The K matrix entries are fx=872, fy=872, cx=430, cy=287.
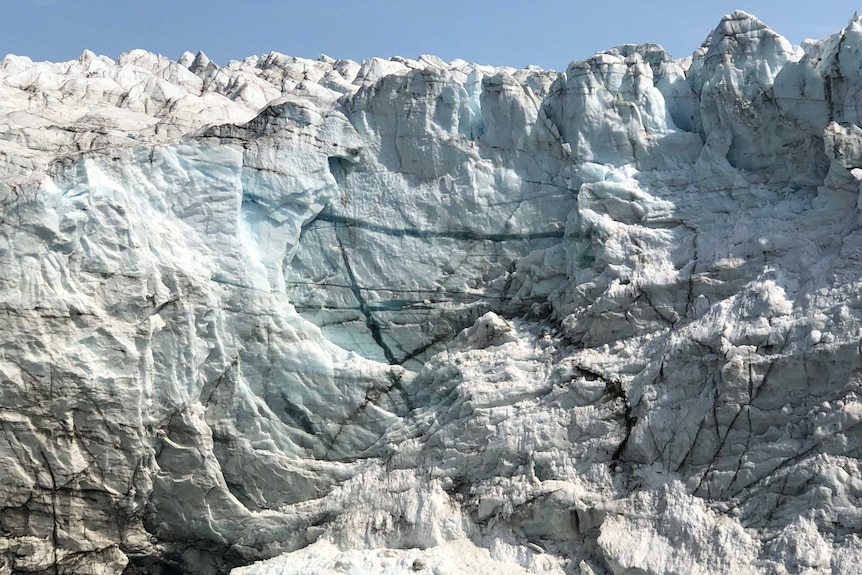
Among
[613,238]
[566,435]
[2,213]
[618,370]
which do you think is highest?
[2,213]

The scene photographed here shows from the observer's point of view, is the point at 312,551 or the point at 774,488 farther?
the point at 312,551

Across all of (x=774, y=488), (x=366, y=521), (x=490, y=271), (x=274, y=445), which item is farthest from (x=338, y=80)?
(x=774, y=488)

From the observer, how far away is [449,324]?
11719mm

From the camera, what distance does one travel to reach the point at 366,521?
10320 mm

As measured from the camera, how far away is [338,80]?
1873cm

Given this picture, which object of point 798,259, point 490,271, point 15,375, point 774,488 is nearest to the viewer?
point 774,488

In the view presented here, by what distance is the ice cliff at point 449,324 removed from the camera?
9.17 m

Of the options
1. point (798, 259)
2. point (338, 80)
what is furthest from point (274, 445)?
point (338, 80)

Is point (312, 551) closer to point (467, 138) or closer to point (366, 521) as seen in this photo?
point (366, 521)

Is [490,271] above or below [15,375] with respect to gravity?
above

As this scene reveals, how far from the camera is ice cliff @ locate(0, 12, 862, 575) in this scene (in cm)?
917

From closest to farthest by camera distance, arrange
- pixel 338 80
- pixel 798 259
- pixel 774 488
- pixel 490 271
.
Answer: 1. pixel 774 488
2. pixel 798 259
3. pixel 490 271
4. pixel 338 80

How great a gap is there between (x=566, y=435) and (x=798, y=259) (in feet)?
10.8

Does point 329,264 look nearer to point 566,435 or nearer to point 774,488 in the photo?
point 566,435
